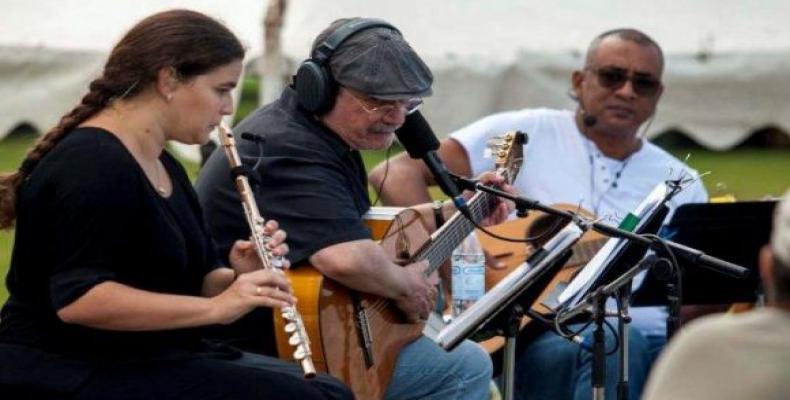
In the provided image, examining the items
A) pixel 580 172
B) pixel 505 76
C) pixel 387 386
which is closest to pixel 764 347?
pixel 387 386

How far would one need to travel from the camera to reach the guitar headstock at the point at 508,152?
214 inches

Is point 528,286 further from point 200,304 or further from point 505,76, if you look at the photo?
point 505,76

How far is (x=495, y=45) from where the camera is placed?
39.2 ft

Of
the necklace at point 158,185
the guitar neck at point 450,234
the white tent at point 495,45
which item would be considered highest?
the necklace at point 158,185

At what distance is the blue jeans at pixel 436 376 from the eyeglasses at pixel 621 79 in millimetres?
1752

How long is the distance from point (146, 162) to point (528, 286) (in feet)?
3.47

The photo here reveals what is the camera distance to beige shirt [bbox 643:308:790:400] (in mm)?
2412

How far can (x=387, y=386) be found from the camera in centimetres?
489

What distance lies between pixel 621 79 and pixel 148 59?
267 centimetres

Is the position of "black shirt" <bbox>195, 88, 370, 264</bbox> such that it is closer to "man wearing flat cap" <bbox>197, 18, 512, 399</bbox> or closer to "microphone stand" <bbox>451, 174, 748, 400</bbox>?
"man wearing flat cap" <bbox>197, 18, 512, 399</bbox>

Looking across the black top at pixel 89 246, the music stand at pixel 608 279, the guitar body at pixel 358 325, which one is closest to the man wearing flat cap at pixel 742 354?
the black top at pixel 89 246

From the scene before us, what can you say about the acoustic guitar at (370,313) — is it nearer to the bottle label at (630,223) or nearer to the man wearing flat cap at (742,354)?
the bottle label at (630,223)

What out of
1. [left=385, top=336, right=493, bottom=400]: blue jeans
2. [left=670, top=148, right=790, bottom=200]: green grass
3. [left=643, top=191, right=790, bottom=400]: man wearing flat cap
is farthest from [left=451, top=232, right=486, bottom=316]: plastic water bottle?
[left=670, top=148, right=790, bottom=200]: green grass

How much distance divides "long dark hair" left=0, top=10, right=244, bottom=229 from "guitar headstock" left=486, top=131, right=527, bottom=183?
1.44 metres
